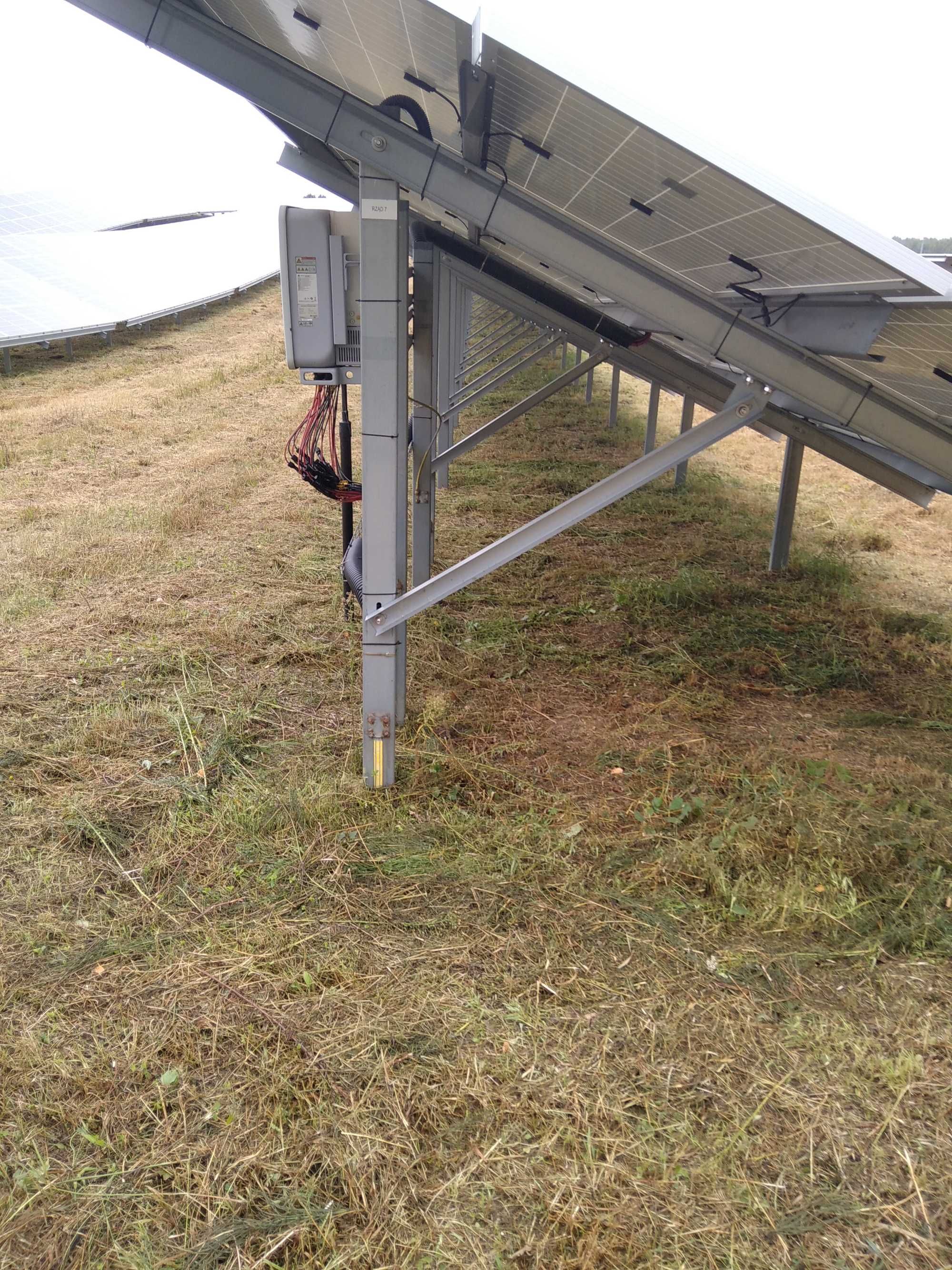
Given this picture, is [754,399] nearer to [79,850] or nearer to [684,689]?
[684,689]

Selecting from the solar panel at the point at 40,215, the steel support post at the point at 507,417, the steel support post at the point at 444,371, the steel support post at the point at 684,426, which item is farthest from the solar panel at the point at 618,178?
the solar panel at the point at 40,215

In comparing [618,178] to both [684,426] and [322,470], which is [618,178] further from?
[684,426]

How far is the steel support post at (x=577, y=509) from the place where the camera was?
3145mm

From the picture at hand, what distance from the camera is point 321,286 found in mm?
3654

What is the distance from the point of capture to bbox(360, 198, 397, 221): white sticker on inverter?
328 centimetres

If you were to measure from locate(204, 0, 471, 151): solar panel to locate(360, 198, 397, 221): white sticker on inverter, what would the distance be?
45 cm

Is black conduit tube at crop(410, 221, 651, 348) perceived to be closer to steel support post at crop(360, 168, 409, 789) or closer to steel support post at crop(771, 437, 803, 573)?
steel support post at crop(771, 437, 803, 573)

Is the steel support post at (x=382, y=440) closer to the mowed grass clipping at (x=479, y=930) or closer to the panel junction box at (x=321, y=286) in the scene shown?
the panel junction box at (x=321, y=286)

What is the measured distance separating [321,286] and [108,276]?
19.3m

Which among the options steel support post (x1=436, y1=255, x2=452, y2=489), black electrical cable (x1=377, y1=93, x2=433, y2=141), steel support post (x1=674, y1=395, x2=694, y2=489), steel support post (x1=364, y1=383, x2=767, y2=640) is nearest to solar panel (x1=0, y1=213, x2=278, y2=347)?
steel support post (x1=436, y1=255, x2=452, y2=489)

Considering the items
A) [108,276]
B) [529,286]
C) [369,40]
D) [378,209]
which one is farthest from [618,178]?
[108,276]

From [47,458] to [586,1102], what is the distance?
9371mm

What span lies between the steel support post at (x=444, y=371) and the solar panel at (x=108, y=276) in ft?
31.5

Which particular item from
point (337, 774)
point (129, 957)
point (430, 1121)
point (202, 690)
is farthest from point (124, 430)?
point (430, 1121)
